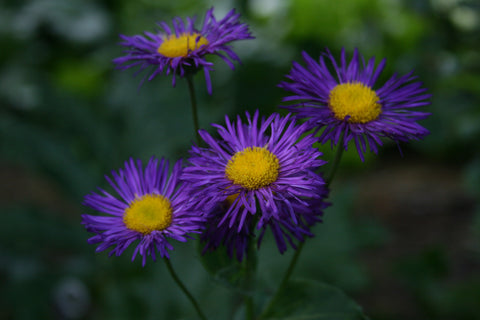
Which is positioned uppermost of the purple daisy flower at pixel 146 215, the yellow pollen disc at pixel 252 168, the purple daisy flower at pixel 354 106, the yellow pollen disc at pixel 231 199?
the purple daisy flower at pixel 354 106

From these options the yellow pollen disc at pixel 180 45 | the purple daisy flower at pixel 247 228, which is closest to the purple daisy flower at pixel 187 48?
the yellow pollen disc at pixel 180 45

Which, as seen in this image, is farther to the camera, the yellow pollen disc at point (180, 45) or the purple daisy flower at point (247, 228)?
the yellow pollen disc at point (180, 45)

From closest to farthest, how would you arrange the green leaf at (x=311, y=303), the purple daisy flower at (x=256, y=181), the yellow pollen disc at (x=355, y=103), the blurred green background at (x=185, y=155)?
the purple daisy flower at (x=256, y=181)
the yellow pollen disc at (x=355, y=103)
the green leaf at (x=311, y=303)
the blurred green background at (x=185, y=155)

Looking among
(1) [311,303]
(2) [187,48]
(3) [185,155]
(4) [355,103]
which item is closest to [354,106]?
(4) [355,103]

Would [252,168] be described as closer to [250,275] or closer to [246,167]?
[246,167]

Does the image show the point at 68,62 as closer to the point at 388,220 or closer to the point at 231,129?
the point at 388,220

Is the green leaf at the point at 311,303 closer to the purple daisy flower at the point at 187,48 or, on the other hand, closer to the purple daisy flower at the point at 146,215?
the purple daisy flower at the point at 146,215

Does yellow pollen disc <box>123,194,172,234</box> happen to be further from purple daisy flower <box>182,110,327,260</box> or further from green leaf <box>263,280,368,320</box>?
green leaf <box>263,280,368,320</box>

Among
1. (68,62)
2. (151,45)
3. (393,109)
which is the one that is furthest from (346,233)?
(68,62)
